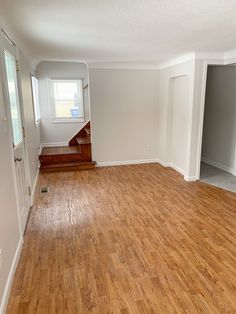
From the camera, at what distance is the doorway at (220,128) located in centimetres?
463

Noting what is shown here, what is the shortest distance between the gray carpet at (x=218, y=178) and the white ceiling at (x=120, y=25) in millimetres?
2274

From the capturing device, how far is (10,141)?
2316 mm

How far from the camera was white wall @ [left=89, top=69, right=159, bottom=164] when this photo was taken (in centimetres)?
511

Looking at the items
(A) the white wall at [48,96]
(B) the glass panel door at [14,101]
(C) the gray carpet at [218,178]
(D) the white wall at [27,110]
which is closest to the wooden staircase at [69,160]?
(D) the white wall at [27,110]

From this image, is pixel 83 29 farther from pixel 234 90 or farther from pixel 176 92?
pixel 234 90

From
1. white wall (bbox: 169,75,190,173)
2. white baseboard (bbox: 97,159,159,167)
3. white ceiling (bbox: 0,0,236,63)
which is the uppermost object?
white ceiling (bbox: 0,0,236,63)

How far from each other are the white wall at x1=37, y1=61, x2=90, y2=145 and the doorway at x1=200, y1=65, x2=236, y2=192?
10.9 ft

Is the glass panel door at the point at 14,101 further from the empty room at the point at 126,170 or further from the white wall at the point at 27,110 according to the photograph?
the white wall at the point at 27,110

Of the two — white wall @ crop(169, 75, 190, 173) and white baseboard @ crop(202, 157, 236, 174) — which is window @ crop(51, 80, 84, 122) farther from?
white baseboard @ crop(202, 157, 236, 174)

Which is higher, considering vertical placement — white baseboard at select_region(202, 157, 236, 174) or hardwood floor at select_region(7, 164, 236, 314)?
white baseboard at select_region(202, 157, 236, 174)

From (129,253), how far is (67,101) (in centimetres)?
528

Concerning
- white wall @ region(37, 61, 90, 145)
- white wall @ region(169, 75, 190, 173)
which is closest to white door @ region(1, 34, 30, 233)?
white wall @ region(169, 75, 190, 173)

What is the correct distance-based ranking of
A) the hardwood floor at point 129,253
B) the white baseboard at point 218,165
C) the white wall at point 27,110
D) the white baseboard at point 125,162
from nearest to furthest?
the hardwood floor at point 129,253, the white wall at point 27,110, the white baseboard at point 218,165, the white baseboard at point 125,162

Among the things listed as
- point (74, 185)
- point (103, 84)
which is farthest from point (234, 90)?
point (74, 185)
